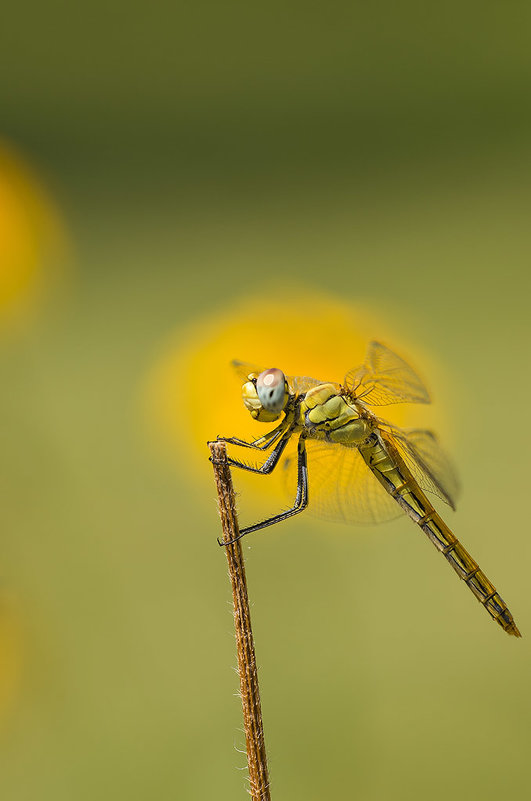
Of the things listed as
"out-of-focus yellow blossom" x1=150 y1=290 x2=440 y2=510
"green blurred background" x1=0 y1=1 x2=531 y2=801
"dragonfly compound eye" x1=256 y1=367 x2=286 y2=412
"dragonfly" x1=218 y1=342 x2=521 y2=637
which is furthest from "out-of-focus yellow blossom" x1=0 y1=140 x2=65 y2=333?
"dragonfly compound eye" x1=256 y1=367 x2=286 y2=412

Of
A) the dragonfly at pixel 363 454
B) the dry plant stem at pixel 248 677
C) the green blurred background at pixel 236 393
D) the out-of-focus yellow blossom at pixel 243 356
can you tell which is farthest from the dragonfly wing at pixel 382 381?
the green blurred background at pixel 236 393

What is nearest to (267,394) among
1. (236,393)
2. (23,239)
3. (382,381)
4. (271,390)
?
(271,390)

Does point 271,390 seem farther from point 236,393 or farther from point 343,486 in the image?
point 236,393

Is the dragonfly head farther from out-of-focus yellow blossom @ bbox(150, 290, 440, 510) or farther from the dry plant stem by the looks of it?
out-of-focus yellow blossom @ bbox(150, 290, 440, 510)

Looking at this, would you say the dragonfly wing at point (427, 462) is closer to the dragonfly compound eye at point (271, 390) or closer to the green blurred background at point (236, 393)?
the dragonfly compound eye at point (271, 390)

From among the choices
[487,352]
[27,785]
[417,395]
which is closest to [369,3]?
[487,352]

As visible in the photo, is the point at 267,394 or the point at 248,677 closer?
the point at 248,677
